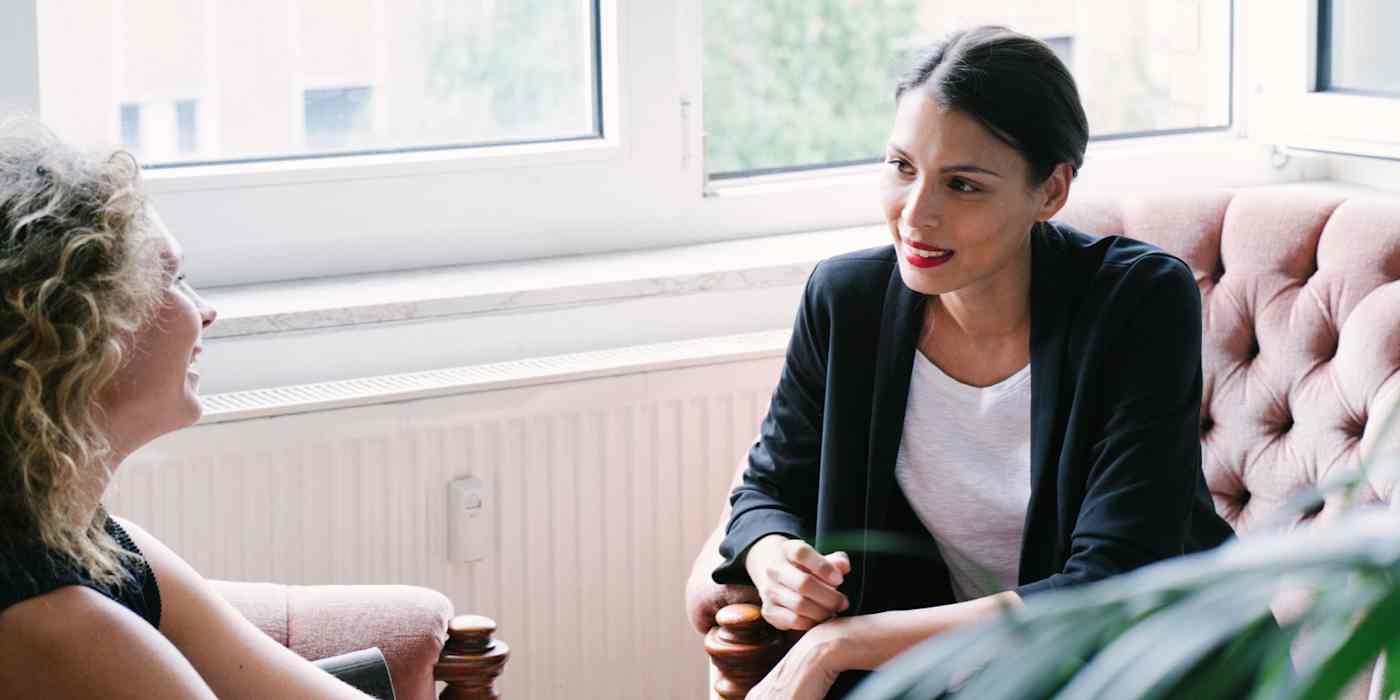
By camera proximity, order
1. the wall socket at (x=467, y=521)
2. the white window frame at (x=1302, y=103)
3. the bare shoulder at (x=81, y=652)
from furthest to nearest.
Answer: the white window frame at (x=1302, y=103) < the wall socket at (x=467, y=521) < the bare shoulder at (x=81, y=652)

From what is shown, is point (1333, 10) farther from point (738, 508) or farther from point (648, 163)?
point (738, 508)

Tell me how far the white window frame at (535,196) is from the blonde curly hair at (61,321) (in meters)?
0.97

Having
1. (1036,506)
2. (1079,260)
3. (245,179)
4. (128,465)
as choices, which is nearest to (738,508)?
A: (1036,506)

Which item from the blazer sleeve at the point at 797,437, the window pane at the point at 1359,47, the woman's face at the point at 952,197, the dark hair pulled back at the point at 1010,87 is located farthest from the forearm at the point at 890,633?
the window pane at the point at 1359,47

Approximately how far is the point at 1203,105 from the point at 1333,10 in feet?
1.03

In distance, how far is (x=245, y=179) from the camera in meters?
2.26

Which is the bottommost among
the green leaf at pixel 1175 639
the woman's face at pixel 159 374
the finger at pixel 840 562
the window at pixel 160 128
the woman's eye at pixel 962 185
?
the finger at pixel 840 562

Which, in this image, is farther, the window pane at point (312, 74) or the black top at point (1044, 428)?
the window pane at point (312, 74)

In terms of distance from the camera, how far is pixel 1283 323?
1.95 m

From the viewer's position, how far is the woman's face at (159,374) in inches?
50.9

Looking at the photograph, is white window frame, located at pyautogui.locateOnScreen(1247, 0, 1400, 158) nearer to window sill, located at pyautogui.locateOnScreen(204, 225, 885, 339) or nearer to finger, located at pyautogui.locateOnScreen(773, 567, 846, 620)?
window sill, located at pyautogui.locateOnScreen(204, 225, 885, 339)

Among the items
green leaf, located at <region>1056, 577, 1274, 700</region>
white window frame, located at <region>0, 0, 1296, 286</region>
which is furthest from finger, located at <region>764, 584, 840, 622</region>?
green leaf, located at <region>1056, 577, 1274, 700</region>

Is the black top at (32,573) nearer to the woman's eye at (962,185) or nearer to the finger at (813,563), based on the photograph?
the finger at (813,563)

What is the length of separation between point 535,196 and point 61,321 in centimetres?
132
